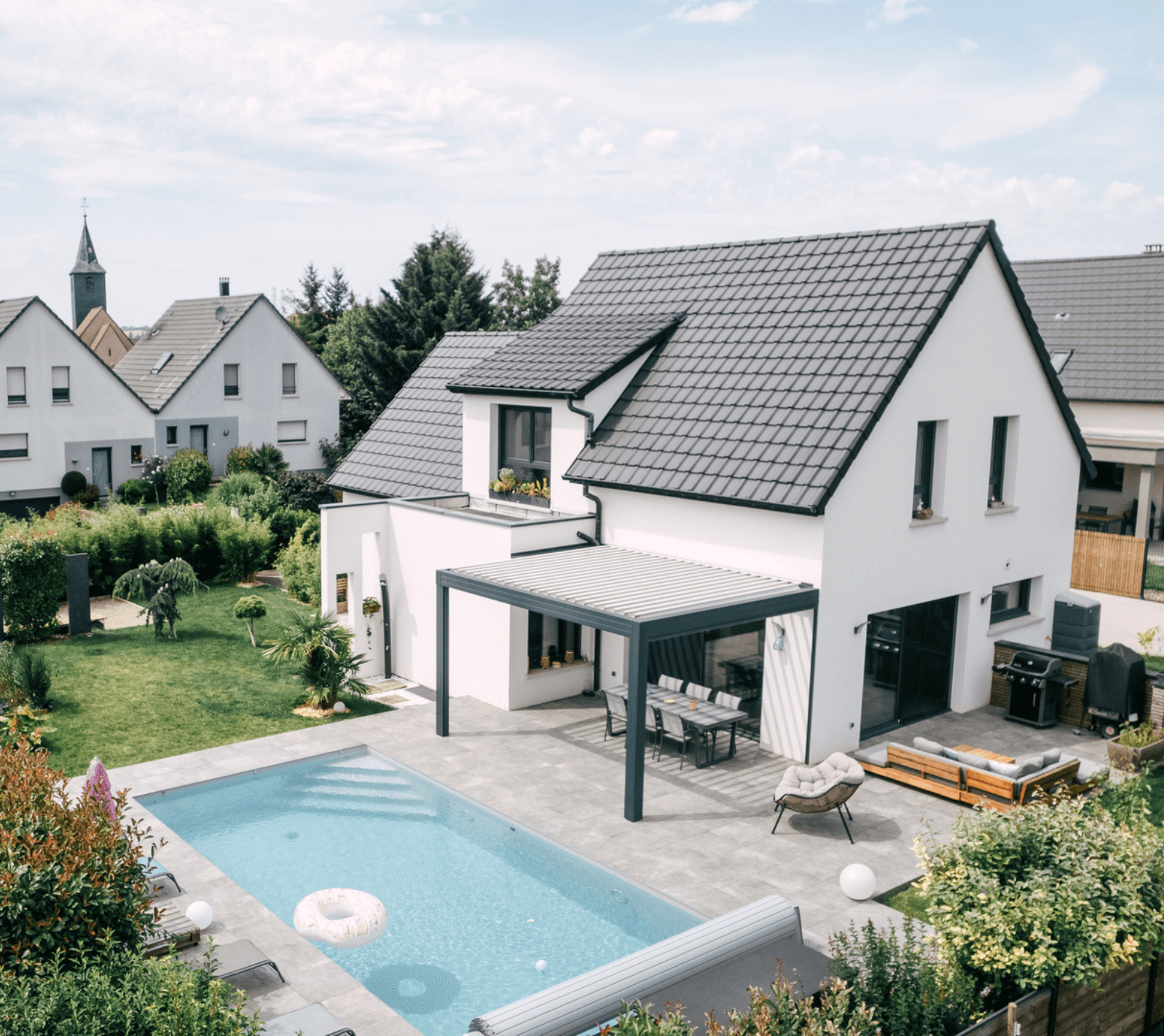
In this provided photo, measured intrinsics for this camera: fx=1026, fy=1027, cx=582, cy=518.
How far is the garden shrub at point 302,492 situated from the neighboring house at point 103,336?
128ft

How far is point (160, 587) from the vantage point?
22109mm

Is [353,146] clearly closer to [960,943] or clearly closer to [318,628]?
[318,628]

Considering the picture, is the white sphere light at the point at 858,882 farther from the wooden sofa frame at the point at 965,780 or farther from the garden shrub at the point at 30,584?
the garden shrub at the point at 30,584

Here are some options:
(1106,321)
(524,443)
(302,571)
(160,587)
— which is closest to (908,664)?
(524,443)

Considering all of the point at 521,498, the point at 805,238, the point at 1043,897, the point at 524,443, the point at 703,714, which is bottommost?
the point at 703,714

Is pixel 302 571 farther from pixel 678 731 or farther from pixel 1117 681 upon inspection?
pixel 1117 681

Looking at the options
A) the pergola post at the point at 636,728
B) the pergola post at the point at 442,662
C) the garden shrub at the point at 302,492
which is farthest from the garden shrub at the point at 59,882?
the garden shrub at the point at 302,492

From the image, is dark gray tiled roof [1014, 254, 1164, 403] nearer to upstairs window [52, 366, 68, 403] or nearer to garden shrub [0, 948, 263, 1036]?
garden shrub [0, 948, 263, 1036]

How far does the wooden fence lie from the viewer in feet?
82.3

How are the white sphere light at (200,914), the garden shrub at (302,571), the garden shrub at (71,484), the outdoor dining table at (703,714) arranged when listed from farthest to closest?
the garden shrub at (71,484) < the garden shrub at (302,571) < the outdoor dining table at (703,714) < the white sphere light at (200,914)

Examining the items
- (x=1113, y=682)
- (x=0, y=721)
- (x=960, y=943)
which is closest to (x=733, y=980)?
(x=960, y=943)

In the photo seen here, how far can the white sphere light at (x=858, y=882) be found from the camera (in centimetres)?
1121

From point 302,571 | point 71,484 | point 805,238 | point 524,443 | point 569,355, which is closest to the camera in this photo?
point 805,238

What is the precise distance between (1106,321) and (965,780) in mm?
23468
